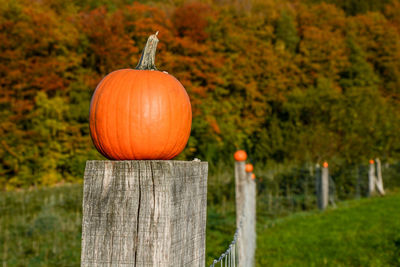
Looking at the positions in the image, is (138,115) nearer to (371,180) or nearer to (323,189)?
(323,189)

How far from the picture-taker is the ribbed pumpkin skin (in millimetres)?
1543

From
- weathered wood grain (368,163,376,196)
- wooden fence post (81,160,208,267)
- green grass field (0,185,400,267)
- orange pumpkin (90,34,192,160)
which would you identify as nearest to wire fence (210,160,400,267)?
weathered wood grain (368,163,376,196)

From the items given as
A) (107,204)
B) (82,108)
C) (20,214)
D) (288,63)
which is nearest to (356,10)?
(288,63)

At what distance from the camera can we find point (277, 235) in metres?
7.95

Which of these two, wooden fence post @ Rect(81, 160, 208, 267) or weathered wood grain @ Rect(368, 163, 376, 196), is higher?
weathered wood grain @ Rect(368, 163, 376, 196)

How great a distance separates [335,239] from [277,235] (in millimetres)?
1060

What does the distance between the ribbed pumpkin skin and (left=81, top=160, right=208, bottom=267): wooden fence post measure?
358 millimetres

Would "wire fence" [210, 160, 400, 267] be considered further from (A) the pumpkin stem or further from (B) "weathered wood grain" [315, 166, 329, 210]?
(A) the pumpkin stem

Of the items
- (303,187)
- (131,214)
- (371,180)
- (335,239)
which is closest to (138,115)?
(131,214)

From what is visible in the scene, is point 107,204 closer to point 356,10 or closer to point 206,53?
point 206,53

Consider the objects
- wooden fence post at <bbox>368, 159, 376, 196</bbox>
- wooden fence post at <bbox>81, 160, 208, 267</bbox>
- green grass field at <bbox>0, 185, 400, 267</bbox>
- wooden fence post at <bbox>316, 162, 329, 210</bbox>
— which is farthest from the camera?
wooden fence post at <bbox>368, 159, 376, 196</bbox>

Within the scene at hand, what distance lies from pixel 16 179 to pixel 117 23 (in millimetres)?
7660

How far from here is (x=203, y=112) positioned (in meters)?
19.8

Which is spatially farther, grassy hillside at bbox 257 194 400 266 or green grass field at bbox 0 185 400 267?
green grass field at bbox 0 185 400 267
